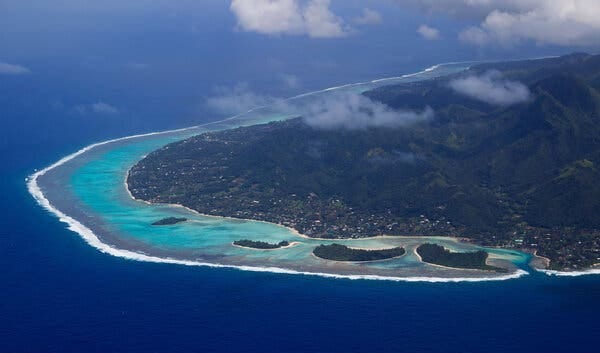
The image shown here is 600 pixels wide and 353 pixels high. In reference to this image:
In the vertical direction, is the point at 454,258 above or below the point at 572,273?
above

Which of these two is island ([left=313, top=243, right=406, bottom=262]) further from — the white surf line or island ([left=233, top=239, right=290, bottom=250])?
the white surf line

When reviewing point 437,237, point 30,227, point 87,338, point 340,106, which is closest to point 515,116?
point 340,106

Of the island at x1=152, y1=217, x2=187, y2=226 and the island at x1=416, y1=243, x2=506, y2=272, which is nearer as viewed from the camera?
the island at x1=416, y1=243, x2=506, y2=272

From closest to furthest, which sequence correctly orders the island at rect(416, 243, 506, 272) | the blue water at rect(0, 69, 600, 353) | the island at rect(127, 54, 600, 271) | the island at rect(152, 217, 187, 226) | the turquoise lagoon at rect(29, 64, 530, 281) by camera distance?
the blue water at rect(0, 69, 600, 353) → the turquoise lagoon at rect(29, 64, 530, 281) → the island at rect(416, 243, 506, 272) → the island at rect(127, 54, 600, 271) → the island at rect(152, 217, 187, 226)

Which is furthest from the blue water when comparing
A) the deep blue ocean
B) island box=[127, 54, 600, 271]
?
island box=[127, 54, 600, 271]

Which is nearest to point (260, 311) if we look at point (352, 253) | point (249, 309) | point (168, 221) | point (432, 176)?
point (249, 309)

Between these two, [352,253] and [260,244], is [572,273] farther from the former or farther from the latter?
[260,244]
